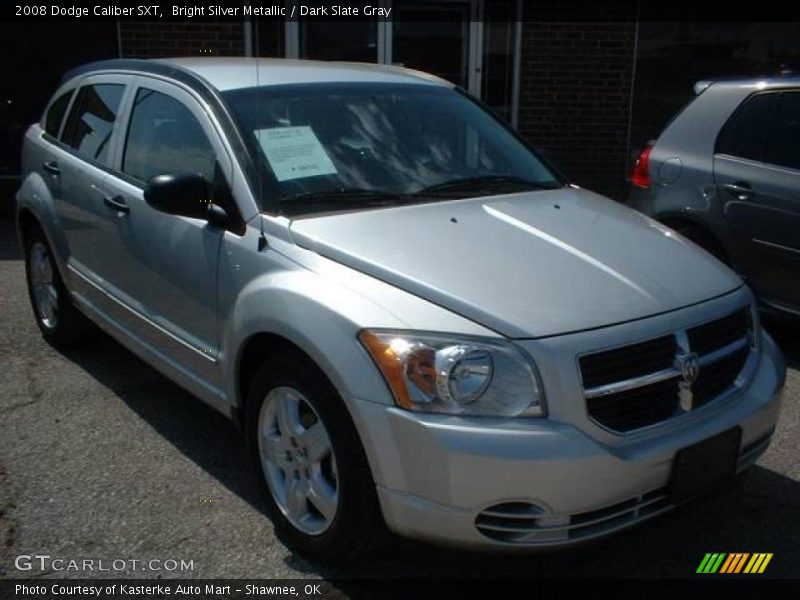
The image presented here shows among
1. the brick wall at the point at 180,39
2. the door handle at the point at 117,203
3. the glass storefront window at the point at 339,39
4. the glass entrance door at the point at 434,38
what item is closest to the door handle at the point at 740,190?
the door handle at the point at 117,203

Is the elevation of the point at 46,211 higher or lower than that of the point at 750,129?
lower

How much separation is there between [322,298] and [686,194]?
10.9 ft

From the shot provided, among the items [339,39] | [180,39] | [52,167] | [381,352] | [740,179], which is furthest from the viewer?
[339,39]

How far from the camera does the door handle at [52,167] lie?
4879 millimetres

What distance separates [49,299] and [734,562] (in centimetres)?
404

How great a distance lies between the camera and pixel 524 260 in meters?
3.04

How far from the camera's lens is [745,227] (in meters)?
5.12

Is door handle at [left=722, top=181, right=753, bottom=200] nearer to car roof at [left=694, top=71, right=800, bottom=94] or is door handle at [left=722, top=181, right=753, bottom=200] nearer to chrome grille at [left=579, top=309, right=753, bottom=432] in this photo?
car roof at [left=694, top=71, right=800, bottom=94]

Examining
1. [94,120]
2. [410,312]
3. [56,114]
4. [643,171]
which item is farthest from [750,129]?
[56,114]

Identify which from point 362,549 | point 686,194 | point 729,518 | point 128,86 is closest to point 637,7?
point 686,194

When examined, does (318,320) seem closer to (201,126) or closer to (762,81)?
(201,126)

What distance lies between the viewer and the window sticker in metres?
3.46

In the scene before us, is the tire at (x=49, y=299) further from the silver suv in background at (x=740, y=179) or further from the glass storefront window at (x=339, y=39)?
the glass storefront window at (x=339, y=39)

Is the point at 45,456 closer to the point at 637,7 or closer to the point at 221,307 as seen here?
the point at 221,307
